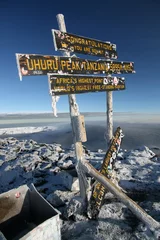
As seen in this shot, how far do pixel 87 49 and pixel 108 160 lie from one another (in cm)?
332

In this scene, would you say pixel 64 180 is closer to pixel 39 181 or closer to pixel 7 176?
pixel 39 181

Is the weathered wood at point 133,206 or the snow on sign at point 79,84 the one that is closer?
the weathered wood at point 133,206

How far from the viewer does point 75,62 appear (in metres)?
4.61

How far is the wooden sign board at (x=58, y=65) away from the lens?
3.77 metres

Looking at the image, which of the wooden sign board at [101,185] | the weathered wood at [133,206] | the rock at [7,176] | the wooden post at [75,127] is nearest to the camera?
the weathered wood at [133,206]

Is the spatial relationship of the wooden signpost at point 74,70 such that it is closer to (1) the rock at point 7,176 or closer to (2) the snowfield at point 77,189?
(2) the snowfield at point 77,189

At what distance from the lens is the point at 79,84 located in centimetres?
463

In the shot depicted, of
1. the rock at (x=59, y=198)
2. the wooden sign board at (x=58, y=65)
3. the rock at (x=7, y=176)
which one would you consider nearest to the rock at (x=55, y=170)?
the rock at (x=7, y=176)

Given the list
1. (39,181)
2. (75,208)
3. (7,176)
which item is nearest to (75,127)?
(75,208)

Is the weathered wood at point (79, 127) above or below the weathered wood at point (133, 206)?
above

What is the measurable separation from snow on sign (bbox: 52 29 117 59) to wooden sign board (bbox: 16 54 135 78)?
1.21 feet

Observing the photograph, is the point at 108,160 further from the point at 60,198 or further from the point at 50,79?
the point at 50,79

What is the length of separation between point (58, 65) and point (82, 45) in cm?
129

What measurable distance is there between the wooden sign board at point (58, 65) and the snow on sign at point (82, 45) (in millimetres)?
369
